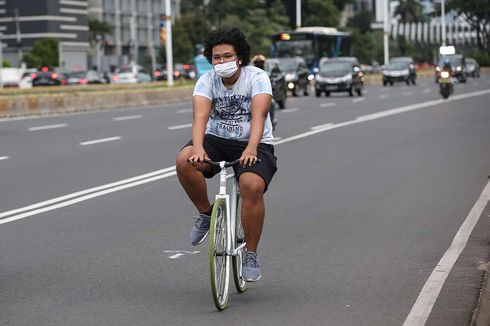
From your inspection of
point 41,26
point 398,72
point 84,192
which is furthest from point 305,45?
point 41,26

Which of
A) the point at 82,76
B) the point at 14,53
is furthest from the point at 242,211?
the point at 14,53

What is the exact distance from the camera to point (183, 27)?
366 ft

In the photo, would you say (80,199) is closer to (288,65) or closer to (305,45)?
(288,65)

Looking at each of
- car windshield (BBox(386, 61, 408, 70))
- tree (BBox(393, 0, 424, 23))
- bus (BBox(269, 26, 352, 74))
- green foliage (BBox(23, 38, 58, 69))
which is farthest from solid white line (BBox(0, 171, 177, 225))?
tree (BBox(393, 0, 424, 23))

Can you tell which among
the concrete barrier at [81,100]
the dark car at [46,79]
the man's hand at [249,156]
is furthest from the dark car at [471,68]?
the man's hand at [249,156]

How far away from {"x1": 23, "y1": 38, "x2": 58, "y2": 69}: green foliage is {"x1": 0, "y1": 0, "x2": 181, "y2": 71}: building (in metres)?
6.64

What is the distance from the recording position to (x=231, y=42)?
734cm

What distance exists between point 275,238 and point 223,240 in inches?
121

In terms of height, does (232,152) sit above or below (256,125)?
below

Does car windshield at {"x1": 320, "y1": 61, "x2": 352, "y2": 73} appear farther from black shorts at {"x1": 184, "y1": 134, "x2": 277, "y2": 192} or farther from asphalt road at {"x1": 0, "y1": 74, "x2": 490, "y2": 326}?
black shorts at {"x1": 184, "y1": 134, "x2": 277, "y2": 192}

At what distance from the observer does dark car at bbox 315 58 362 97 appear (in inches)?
2002

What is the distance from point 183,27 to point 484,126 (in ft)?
281

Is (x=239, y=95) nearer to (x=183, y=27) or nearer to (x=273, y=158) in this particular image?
(x=273, y=158)

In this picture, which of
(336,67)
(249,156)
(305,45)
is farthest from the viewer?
Result: (305,45)
